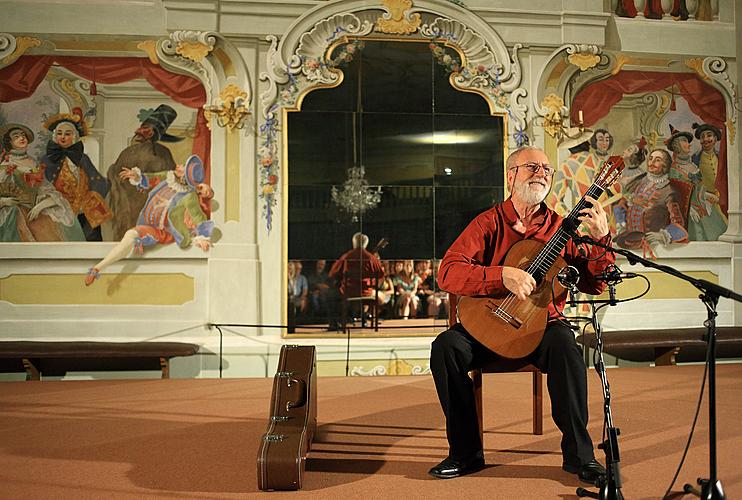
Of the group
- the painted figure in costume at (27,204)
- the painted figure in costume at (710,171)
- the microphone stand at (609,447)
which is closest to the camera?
the microphone stand at (609,447)

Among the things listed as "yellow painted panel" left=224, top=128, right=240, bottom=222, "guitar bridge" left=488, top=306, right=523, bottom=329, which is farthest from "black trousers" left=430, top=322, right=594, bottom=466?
"yellow painted panel" left=224, top=128, right=240, bottom=222

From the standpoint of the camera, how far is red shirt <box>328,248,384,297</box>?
7.84 m

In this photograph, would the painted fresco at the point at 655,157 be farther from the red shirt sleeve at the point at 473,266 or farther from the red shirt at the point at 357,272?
the red shirt sleeve at the point at 473,266

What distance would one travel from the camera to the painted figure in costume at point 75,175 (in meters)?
7.47

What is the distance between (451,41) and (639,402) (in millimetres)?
4279

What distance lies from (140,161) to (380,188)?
2.38 m

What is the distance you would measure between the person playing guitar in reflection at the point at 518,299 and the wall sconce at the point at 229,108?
4.36 metres

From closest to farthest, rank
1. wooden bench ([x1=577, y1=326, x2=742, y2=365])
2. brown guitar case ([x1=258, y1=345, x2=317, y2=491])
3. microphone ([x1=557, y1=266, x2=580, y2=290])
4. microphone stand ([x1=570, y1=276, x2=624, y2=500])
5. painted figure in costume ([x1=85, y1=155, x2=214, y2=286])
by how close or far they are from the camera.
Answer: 1. microphone stand ([x1=570, y1=276, x2=624, y2=500])
2. microphone ([x1=557, y1=266, x2=580, y2=290])
3. brown guitar case ([x1=258, y1=345, x2=317, y2=491])
4. wooden bench ([x1=577, y1=326, x2=742, y2=365])
5. painted figure in costume ([x1=85, y1=155, x2=214, y2=286])

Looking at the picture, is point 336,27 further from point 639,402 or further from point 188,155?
point 639,402

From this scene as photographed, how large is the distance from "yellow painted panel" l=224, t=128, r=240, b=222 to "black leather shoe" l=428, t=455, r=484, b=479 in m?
4.70

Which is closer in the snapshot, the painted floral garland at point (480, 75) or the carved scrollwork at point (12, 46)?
the carved scrollwork at point (12, 46)

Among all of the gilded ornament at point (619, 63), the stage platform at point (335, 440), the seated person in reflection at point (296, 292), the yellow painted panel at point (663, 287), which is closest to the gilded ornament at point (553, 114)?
the gilded ornament at point (619, 63)

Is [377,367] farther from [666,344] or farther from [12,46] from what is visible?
[12,46]

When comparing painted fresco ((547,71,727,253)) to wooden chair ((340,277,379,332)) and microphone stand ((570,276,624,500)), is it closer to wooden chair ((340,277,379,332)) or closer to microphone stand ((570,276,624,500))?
wooden chair ((340,277,379,332))
